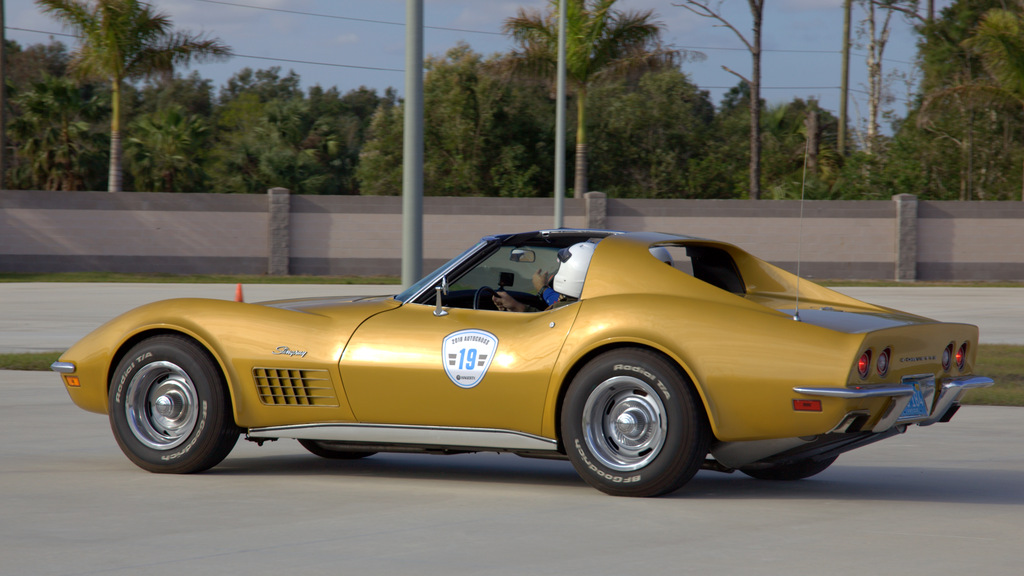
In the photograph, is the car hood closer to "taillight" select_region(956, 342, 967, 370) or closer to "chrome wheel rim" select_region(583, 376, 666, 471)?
"chrome wheel rim" select_region(583, 376, 666, 471)

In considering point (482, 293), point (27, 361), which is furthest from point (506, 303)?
point (27, 361)

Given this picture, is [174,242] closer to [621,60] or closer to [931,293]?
[621,60]

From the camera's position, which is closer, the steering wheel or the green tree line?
the steering wheel

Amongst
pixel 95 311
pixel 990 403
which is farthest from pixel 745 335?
pixel 95 311

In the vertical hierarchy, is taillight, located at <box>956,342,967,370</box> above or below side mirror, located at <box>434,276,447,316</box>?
below

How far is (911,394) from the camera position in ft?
17.9

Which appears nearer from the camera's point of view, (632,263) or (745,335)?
(745,335)

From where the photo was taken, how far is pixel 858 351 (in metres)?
5.30

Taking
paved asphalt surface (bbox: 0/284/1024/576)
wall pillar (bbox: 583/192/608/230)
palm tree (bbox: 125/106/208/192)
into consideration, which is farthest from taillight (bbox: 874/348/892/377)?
palm tree (bbox: 125/106/208/192)

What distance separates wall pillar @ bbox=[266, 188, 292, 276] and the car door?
27.8m

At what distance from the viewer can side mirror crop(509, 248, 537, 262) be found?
6418 mm

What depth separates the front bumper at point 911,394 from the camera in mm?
5283

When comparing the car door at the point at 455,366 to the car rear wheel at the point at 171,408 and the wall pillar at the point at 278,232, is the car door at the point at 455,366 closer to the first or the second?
the car rear wheel at the point at 171,408

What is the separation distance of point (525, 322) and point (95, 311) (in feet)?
51.2
